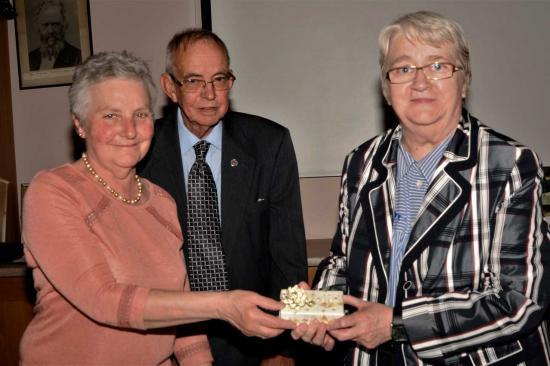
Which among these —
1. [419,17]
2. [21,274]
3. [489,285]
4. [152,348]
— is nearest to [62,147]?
[21,274]

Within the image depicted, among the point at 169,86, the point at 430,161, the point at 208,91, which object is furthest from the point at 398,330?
the point at 169,86

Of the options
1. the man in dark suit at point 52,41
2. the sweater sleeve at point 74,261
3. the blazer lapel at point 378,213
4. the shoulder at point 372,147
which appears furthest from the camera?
the man in dark suit at point 52,41

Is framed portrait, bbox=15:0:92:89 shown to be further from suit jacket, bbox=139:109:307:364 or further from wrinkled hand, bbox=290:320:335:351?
wrinkled hand, bbox=290:320:335:351

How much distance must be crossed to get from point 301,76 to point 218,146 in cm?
179

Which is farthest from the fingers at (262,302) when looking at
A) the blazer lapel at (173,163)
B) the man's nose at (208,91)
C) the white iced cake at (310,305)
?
the man's nose at (208,91)

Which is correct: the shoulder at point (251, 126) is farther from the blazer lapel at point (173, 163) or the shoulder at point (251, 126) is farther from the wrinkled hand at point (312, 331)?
the wrinkled hand at point (312, 331)

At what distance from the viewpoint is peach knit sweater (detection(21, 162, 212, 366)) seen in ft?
5.48

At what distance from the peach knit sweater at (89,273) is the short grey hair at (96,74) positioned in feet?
0.70

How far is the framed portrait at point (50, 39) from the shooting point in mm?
4457

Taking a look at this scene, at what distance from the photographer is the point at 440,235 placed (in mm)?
1827

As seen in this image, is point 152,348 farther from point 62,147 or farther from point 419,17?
point 62,147

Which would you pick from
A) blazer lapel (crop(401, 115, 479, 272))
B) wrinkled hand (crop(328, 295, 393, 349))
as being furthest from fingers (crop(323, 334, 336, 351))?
blazer lapel (crop(401, 115, 479, 272))

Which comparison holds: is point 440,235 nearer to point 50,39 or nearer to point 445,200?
point 445,200

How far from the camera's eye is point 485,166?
1.83 metres
